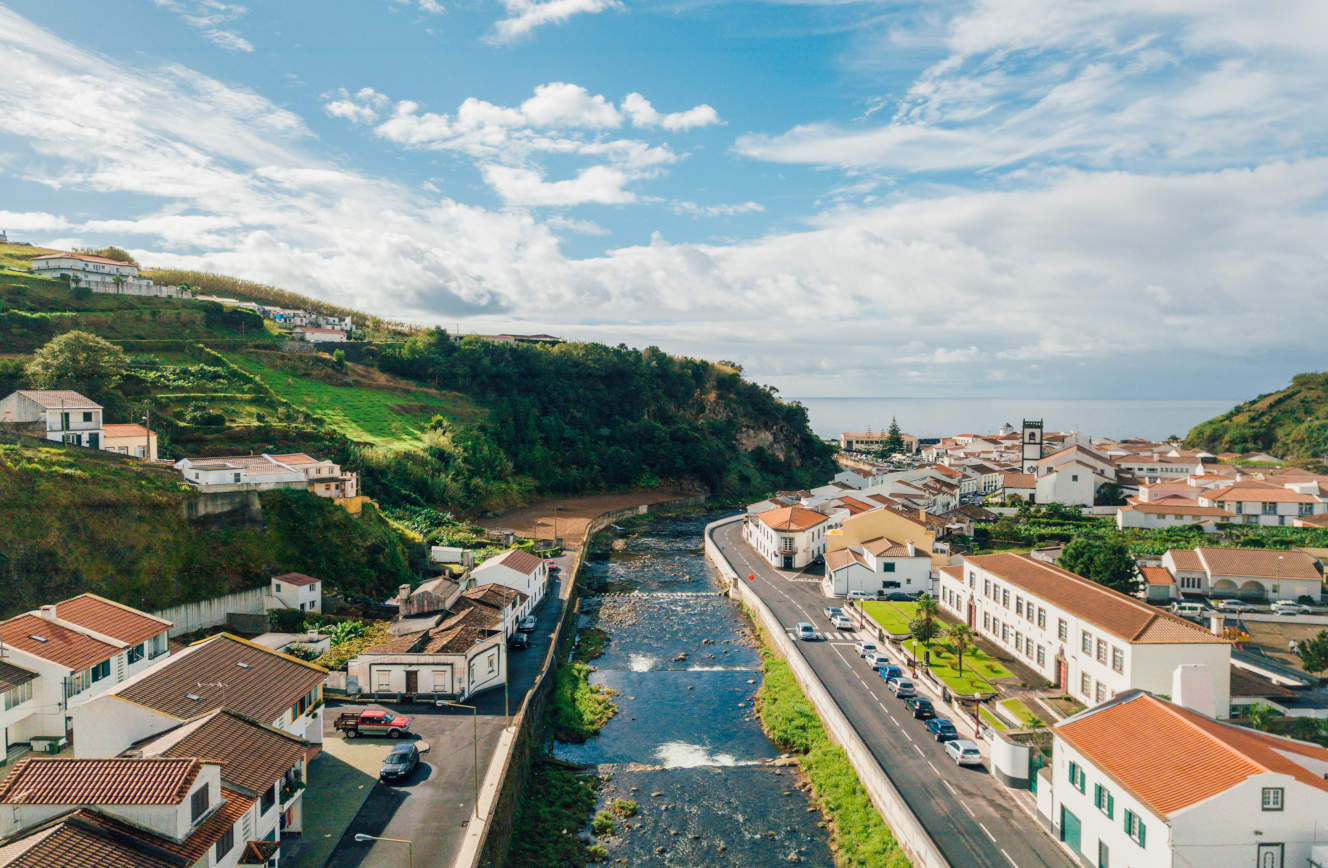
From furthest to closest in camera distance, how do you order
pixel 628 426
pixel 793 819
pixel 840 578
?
pixel 628 426 → pixel 840 578 → pixel 793 819

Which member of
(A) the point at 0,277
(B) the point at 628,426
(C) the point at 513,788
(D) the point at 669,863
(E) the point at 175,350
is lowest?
(D) the point at 669,863

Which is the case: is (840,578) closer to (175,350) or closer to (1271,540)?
(1271,540)

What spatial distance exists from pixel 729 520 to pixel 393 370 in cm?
4579

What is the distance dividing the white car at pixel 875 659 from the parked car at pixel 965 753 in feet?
24.9

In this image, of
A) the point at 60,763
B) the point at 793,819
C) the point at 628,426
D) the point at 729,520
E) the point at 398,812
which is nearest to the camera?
the point at 60,763

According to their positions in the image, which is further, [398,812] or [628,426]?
[628,426]

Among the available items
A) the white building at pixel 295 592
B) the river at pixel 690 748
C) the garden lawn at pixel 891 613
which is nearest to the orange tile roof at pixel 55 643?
the white building at pixel 295 592

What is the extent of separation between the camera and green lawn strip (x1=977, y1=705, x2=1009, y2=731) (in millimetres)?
25125

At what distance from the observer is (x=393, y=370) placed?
89562mm

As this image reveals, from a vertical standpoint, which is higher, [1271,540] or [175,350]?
[175,350]

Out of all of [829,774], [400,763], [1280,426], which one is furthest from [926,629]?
[1280,426]

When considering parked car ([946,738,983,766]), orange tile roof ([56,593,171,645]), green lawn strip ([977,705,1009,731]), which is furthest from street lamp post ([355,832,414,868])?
Answer: green lawn strip ([977,705,1009,731])

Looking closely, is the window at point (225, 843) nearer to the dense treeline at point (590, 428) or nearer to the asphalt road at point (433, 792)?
the asphalt road at point (433, 792)

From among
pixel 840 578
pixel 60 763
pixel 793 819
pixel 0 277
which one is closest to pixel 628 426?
pixel 840 578
